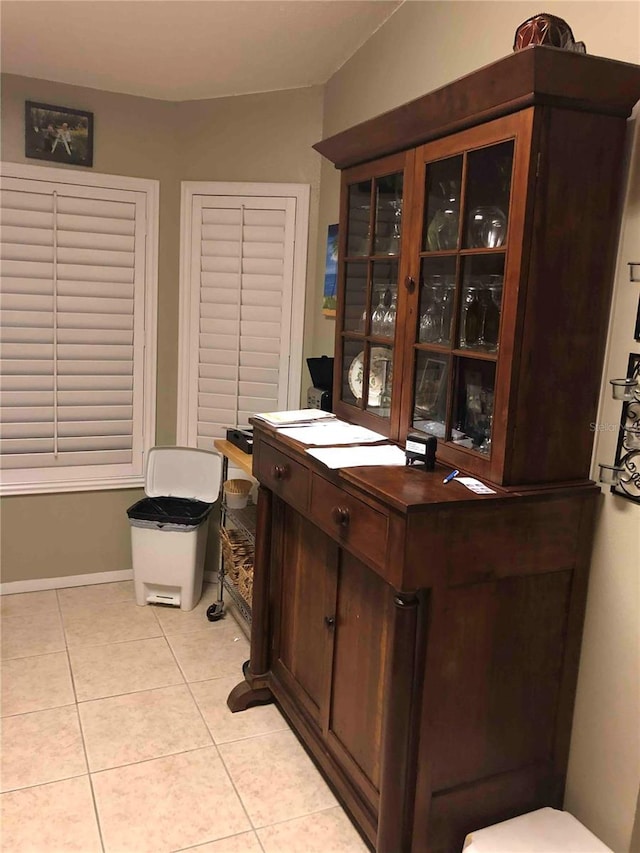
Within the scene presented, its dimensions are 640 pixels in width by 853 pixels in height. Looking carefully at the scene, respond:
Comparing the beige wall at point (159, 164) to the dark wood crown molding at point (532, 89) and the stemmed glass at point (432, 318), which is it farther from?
the dark wood crown molding at point (532, 89)

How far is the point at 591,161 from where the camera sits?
62.5 inches

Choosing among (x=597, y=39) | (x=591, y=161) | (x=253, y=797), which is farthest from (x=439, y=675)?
(x=597, y=39)

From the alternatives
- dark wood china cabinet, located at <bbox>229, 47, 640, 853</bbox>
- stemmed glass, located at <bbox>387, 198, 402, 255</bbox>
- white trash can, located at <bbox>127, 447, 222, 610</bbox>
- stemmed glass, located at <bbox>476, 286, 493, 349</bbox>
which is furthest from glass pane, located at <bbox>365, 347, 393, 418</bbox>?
white trash can, located at <bbox>127, 447, 222, 610</bbox>

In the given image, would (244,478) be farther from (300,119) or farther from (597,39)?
(597,39)

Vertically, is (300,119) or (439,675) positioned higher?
(300,119)

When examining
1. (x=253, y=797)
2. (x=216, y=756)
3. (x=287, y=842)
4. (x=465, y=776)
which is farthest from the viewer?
(x=216, y=756)

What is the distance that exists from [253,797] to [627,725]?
3.72ft

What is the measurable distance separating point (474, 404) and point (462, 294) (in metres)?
0.29

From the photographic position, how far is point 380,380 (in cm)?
227

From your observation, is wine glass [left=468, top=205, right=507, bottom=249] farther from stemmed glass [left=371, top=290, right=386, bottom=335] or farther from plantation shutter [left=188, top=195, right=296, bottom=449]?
plantation shutter [left=188, top=195, right=296, bottom=449]

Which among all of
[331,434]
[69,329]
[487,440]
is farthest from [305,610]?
[69,329]

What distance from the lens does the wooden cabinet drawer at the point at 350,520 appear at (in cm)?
164

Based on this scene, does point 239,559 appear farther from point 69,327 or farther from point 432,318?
point 432,318

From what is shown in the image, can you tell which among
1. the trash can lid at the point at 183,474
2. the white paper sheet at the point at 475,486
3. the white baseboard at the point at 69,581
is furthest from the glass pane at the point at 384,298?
the white baseboard at the point at 69,581
